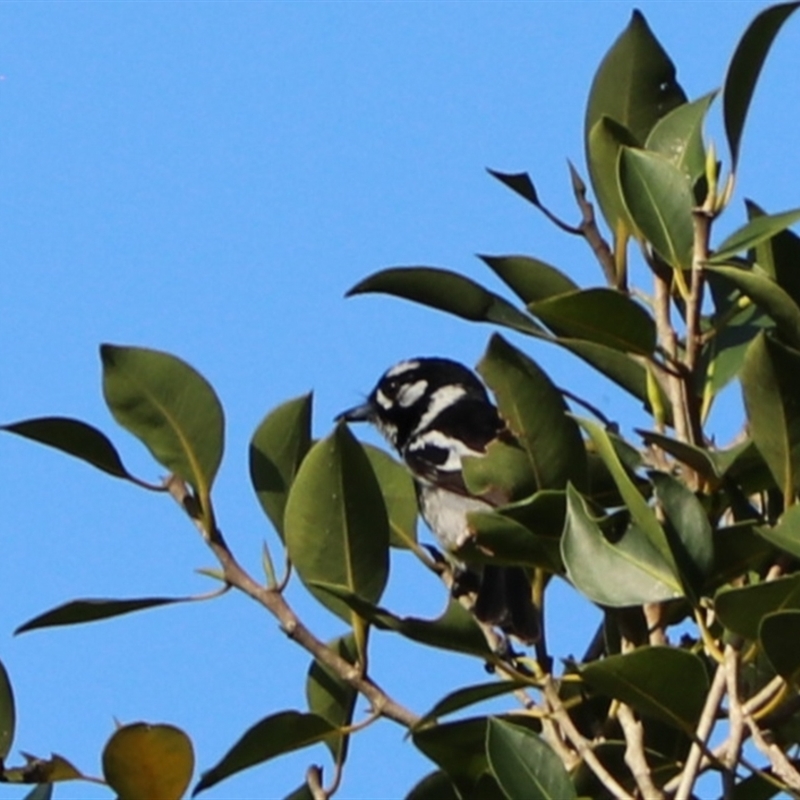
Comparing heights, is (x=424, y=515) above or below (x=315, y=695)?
above

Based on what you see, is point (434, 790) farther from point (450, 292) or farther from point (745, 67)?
point (745, 67)

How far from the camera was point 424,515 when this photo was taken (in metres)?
5.51

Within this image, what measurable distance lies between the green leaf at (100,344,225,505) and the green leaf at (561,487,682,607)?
27.2 inches

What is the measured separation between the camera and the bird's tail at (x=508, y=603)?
132 inches

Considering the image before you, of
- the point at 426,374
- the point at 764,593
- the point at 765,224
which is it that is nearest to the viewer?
the point at 764,593

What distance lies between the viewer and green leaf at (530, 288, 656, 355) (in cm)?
292

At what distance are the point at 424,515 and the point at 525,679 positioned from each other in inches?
103

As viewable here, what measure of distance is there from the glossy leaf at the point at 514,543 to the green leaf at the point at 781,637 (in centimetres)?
44

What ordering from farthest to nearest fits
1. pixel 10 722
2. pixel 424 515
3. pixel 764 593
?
pixel 424 515 < pixel 10 722 < pixel 764 593

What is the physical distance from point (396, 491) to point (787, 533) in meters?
1.14

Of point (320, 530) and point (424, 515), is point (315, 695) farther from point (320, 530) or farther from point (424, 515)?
point (424, 515)

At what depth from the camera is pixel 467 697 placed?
9.37 ft

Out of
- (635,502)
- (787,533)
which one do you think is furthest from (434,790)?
(787,533)

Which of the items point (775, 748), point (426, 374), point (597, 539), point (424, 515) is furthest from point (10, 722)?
point (426, 374)
